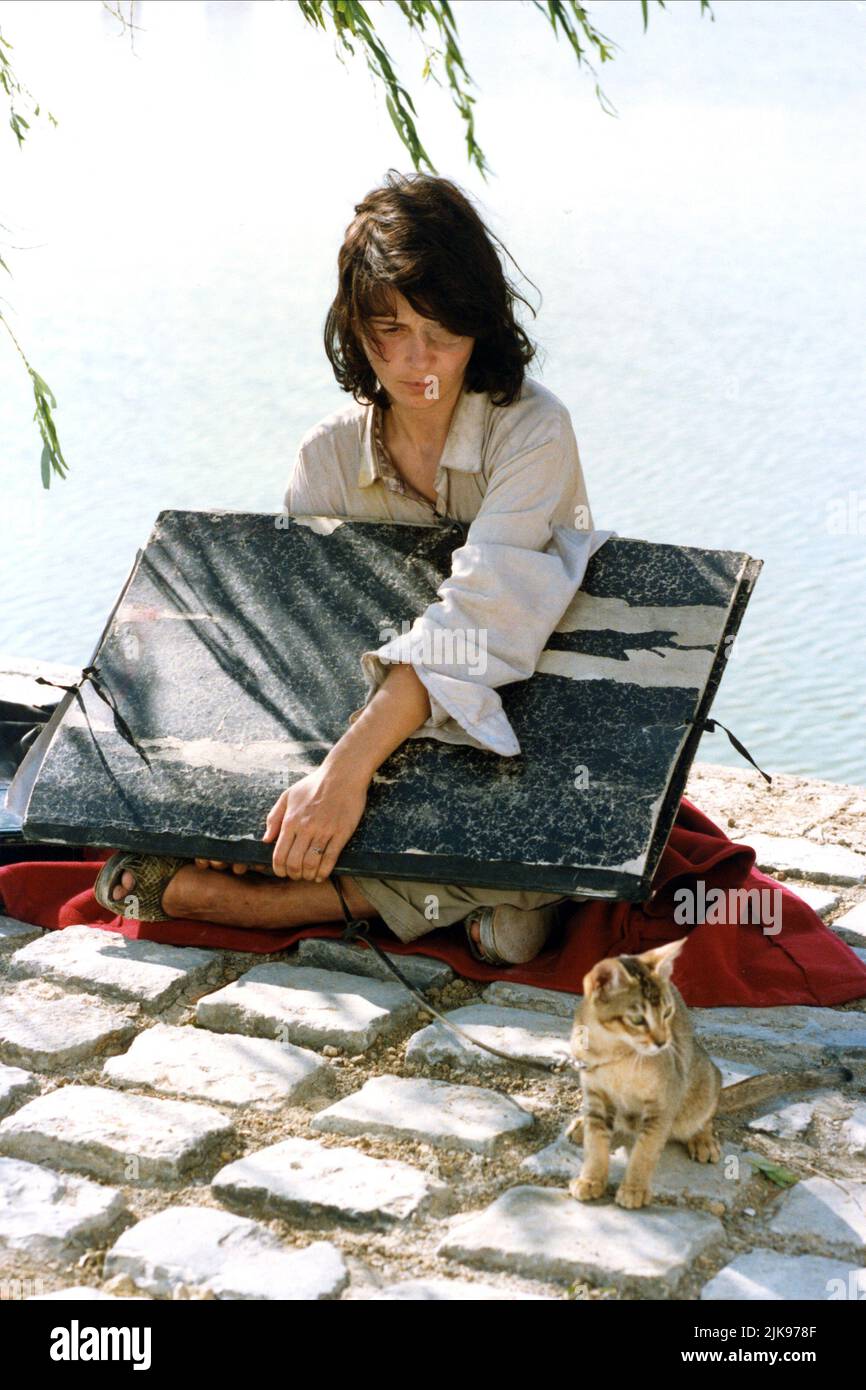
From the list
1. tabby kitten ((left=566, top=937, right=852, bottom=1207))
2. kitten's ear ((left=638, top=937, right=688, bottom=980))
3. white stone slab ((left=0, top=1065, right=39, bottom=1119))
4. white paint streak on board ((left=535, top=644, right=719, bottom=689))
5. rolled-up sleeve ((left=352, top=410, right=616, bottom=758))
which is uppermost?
rolled-up sleeve ((left=352, top=410, right=616, bottom=758))

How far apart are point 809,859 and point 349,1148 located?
1.73 meters

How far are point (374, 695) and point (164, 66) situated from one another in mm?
19049

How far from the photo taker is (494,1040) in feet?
9.21

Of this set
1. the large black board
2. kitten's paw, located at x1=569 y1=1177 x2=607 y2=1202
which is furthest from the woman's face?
kitten's paw, located at x1=569 y1=1177 x2=607 y2=1202

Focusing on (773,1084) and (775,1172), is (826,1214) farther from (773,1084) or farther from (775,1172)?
(773,1084)

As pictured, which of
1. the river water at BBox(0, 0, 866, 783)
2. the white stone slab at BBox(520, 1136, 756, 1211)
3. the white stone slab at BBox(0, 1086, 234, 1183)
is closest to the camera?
the white stone slab at BBox(520, 1136, 756, 1211)

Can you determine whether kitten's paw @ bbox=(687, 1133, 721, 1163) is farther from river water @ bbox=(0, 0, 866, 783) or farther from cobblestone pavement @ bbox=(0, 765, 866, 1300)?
river water @ bbox=(0, 0, 866, 783)

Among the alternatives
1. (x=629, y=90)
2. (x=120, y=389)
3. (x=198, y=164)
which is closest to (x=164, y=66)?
(x=198, y=164)

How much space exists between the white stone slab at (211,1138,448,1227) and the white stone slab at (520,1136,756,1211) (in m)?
0.19

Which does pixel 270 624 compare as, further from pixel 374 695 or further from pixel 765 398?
pixel 765 398

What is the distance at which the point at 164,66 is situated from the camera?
783 inches

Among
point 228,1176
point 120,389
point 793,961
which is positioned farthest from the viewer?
point 120,389

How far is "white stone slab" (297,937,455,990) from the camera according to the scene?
309cm

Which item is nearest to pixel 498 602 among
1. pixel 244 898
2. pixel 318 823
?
pixel 318 823
